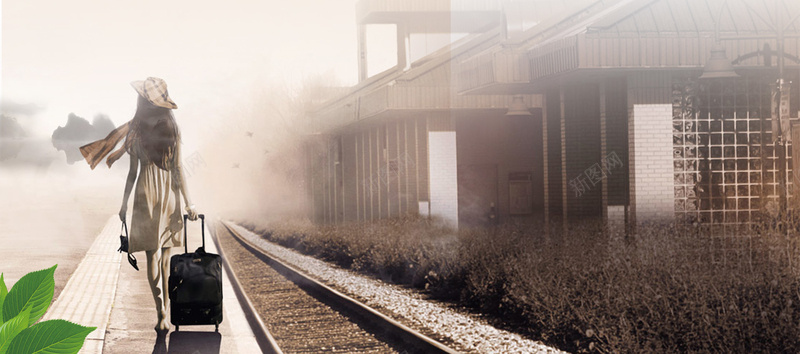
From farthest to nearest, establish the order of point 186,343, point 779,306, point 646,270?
point 646,270
point 779,306
point 186,343

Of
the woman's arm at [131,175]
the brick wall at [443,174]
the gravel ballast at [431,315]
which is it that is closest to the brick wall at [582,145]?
the gravel ballast at [431,315]

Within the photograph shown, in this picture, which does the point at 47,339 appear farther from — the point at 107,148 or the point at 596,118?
the point at 596,118

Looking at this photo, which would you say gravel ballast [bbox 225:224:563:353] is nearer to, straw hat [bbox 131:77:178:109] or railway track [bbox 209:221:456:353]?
railway track [bbox 209:221:456:353]

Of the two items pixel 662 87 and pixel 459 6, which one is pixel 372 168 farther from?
pixel 662 87

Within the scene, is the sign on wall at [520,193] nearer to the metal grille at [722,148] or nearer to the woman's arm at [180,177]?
the metal grille at [722,148]

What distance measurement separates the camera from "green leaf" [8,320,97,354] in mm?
1018

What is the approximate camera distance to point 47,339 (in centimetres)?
104

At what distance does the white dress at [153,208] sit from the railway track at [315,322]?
14.1ft

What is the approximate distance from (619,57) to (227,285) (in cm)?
888

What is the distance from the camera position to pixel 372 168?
30.4 m

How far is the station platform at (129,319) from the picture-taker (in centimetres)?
662

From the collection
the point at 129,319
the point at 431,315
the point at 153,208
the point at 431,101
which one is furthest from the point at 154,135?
the point at 431,101

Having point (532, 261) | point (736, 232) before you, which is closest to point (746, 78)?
point (736, 232)

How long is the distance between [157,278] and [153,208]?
69cm
